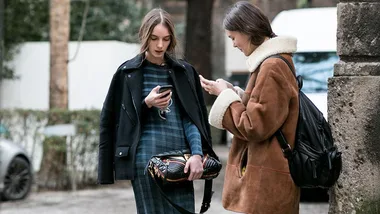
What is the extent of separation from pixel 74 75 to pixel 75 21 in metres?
4.75

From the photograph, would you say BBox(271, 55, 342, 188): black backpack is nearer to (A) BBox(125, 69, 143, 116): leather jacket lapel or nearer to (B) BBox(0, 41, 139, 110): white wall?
(A) BBox(125, 69, 143, 116): leather jacket lapel

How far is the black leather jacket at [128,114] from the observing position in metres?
5.17

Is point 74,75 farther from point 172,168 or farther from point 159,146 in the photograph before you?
point 172,168

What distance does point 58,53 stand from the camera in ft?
48.4

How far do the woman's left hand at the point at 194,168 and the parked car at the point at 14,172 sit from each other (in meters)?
7.54

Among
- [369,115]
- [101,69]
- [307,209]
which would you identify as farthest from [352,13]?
[101,69]

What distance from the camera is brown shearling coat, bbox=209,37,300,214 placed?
450cm

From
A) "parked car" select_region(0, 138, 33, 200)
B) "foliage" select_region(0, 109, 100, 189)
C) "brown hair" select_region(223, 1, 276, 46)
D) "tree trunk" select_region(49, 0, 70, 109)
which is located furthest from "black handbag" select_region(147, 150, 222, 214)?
"tree trunk" select_region(49, 0, 70, 109)

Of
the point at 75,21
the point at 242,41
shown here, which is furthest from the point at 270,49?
the point at 75,21

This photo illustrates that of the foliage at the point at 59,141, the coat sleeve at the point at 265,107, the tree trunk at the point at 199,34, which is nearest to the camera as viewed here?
the coat sleeve at the point at 265,107

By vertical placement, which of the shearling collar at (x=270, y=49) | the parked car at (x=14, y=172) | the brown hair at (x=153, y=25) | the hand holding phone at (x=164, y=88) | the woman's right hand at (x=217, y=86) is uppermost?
the brown hair at (x=153, y=25)

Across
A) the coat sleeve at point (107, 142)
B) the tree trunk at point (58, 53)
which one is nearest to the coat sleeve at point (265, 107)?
the coat sleeve at point (107, 142)

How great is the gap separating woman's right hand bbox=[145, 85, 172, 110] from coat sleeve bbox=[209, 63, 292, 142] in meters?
0.54

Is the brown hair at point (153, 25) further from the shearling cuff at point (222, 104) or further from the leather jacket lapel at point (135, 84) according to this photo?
the shearling cuff at point (222, 104)
